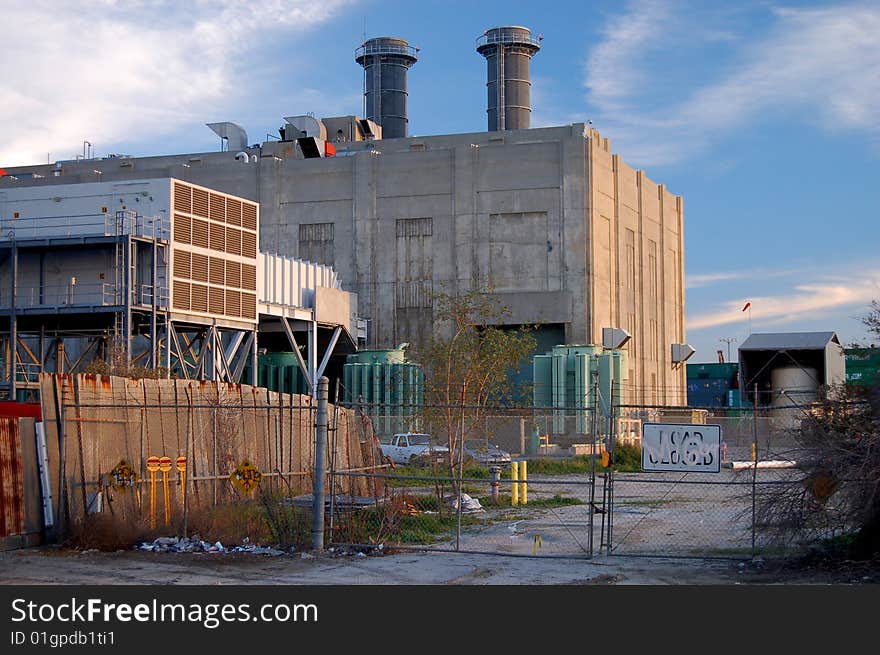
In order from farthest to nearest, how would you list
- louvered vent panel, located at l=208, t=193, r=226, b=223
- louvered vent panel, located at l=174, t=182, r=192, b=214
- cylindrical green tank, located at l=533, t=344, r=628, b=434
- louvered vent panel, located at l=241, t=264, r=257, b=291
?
1. cylindrical green tank, located at l=533, t=344, r=628, b=434
2. louvered vent panel, located at l=241, t=264, r=257, b=291
3. louvered vent panel, located at l=208, t=193, r=226, b=223
4. louvered vent panel, located at l=174, t=182, r=192, b=214

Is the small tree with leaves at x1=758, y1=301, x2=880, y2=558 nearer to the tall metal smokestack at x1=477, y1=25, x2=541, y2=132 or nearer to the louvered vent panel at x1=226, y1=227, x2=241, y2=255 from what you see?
the louvered vent panel at x1=226, y1=227, x2=241, y2=255

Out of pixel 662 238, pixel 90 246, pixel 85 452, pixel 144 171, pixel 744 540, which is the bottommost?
pixel 744 540

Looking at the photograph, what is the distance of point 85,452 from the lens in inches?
722

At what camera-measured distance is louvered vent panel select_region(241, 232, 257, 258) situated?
48.9m

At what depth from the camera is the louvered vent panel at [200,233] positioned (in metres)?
45.6

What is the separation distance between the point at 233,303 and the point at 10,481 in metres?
31.8

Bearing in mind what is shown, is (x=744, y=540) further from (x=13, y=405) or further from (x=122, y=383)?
(x=13, y=405)

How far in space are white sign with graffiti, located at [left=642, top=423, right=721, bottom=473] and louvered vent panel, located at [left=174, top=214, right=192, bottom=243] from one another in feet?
106

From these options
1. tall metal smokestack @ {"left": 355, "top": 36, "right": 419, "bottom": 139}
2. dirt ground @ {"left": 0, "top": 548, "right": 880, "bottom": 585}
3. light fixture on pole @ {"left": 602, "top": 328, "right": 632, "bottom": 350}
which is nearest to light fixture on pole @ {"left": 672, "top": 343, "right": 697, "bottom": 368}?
light fixture on pole @ {"left": 602, "top": 328, "right": 632, "bottom": 350}
